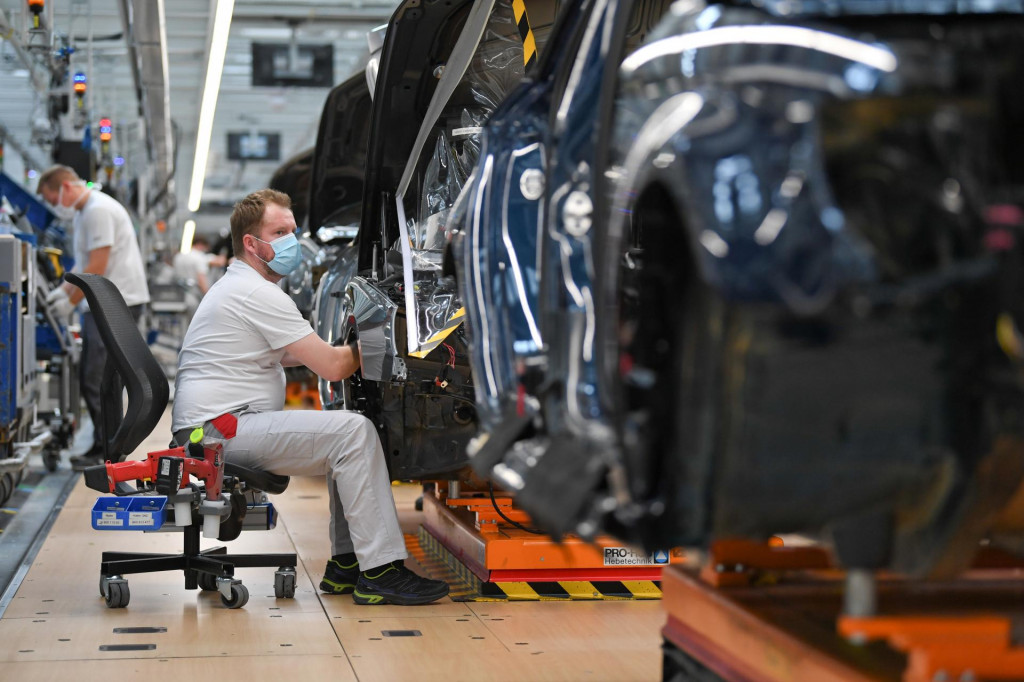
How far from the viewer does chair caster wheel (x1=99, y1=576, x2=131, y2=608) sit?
4.59 m

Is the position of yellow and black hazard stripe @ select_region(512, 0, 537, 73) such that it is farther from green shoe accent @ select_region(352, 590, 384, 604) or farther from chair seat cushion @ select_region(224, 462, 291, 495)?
green shoe accent @ select_region(352, 590, 384, 604)

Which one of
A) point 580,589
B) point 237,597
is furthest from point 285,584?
point 580,589

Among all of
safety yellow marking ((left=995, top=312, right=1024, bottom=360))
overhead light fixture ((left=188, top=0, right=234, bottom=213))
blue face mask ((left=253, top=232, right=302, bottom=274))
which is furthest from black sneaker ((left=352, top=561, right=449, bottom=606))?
overhead light fixture ((left=188, top=0, right=234, bottom=213))

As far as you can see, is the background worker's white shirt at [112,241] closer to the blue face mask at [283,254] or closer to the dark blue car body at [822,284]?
the blue face mask at [283,254]

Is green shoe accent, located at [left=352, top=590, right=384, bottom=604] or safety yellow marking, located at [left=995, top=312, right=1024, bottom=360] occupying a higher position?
safety yellow marking, located at [left=995, top=312, right=1024, bottom=360]

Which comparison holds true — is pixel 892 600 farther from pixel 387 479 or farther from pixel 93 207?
pixel 93 207

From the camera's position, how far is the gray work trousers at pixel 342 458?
15.2 feet

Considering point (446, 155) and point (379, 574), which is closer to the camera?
point (379, 574)

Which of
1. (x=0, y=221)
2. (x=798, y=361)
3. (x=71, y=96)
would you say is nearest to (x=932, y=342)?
(x=798, y=361)

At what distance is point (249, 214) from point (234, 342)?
0.51 m

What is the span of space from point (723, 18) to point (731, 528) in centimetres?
80

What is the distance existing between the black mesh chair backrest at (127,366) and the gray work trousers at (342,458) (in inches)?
12.4

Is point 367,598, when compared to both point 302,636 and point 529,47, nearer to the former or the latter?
point 302,636

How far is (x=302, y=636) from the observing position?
13.8 ft
